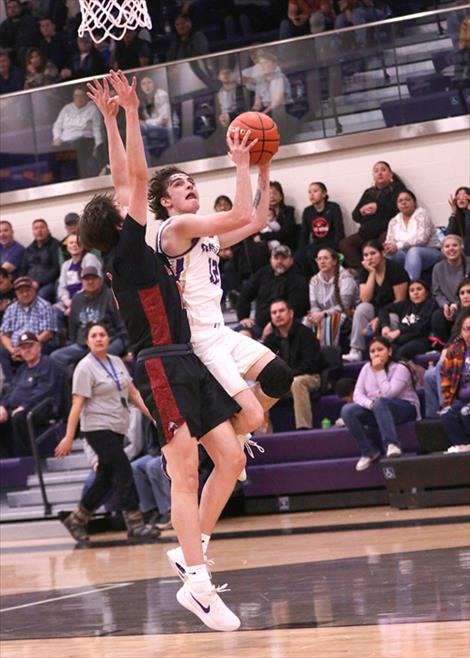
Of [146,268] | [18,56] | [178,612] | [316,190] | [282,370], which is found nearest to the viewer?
[146,268]

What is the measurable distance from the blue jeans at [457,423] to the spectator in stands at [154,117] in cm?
631

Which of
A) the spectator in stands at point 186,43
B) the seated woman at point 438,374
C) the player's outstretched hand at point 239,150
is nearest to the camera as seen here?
the player's outstretched hand at point 239,150

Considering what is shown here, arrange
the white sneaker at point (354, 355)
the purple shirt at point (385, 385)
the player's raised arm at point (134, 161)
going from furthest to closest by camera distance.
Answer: the white sneaker at point (354, 355) < the purple shirt at point (385, 385) < the player's raised arm at point (134, 161)

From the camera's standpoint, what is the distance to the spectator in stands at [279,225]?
48.3ft

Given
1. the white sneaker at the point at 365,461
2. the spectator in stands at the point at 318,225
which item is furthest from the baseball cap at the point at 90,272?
the white sneaker at the point at 365,461

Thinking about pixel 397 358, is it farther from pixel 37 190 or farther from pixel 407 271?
pixel 37 190

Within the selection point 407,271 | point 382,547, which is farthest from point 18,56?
point 382,547

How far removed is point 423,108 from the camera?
48.6ft

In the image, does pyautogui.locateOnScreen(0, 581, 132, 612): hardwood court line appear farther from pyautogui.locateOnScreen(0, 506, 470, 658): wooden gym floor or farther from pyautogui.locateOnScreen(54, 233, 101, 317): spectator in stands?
pyautogui.locateOnScreen(54, 233, 101, 317): spectator in stands

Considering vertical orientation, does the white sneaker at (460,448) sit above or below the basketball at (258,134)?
below

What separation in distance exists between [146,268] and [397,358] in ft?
22.9

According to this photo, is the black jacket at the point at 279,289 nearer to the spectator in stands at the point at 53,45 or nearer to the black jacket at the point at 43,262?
the black jacket at the point at 43,262

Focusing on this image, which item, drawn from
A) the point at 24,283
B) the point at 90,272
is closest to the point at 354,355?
the point at 90,272

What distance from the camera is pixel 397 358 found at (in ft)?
39.5
